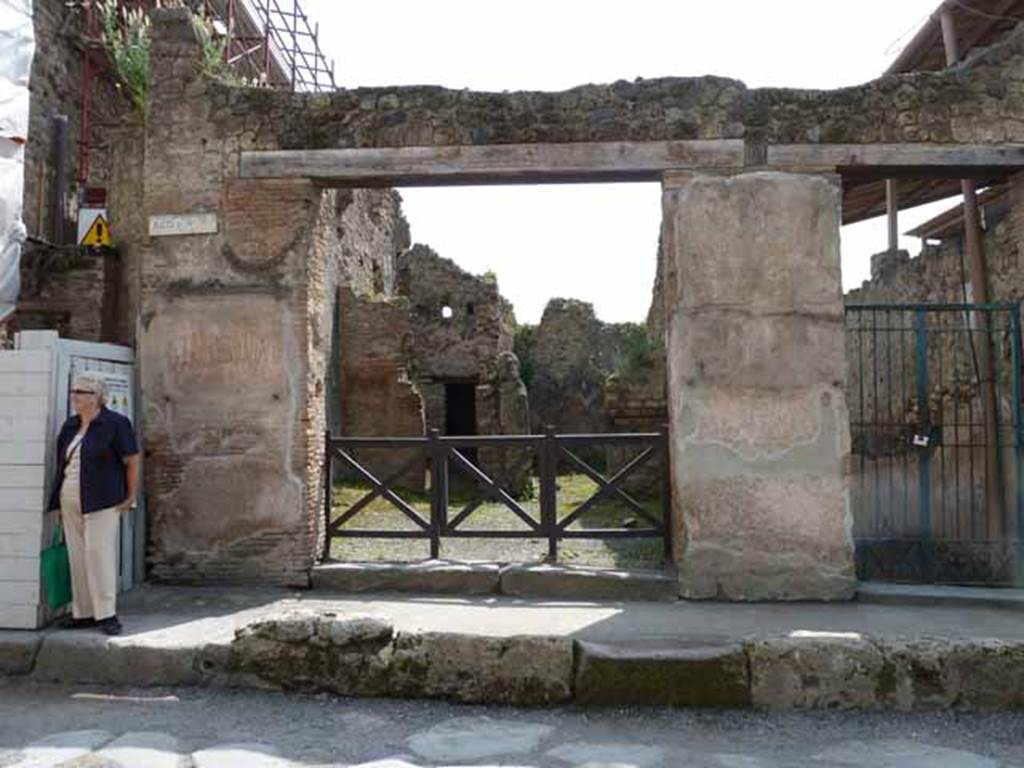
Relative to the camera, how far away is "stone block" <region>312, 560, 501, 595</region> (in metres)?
5.73

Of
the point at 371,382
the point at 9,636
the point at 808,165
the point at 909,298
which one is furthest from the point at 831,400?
the point at 371,382

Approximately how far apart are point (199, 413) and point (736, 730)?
412 cm

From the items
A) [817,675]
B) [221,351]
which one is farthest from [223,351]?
[817,675]

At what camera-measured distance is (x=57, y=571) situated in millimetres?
4789

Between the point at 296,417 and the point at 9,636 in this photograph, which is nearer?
the point at 9,636

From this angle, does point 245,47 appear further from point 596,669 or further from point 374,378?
point 596,669

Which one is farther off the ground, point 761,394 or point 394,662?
point 761,394

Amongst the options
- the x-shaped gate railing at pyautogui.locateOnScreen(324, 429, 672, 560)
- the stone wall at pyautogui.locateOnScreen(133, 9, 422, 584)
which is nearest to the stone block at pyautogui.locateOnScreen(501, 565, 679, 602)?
the x-shaped gate railing at pyautogui.locateOnScreen(324, 429, 672, 560)

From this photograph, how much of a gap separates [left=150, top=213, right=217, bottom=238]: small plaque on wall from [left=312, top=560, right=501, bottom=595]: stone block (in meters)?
2.57

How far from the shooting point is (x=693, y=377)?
18.3ft

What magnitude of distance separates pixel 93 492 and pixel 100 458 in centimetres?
19

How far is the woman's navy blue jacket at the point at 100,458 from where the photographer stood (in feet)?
A: 15.1

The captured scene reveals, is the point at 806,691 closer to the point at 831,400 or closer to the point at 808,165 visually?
the point at 831,400

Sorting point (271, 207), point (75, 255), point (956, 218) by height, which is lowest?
point (271, 207)
